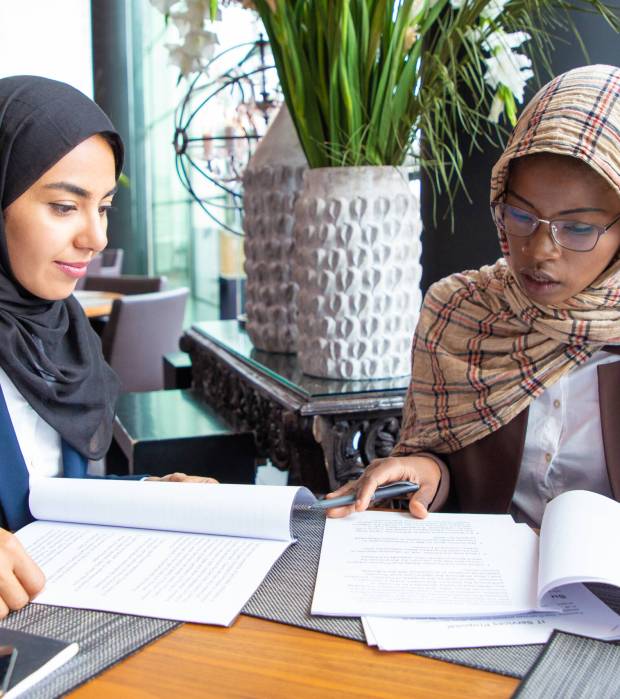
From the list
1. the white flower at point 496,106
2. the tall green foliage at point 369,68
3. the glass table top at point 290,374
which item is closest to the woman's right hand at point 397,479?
the glass table top at point 290,374

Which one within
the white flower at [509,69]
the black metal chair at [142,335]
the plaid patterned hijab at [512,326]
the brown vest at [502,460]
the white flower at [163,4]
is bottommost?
the black metal chair at [142,335]

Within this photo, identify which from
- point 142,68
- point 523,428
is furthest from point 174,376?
point 142,68

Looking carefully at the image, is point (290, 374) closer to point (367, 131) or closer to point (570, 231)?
point (367, 131)

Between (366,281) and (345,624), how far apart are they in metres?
1.09

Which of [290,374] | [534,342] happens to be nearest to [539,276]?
[534,342]

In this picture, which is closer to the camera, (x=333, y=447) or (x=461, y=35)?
(x=461, y=35)

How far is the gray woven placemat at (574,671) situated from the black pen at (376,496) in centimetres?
38

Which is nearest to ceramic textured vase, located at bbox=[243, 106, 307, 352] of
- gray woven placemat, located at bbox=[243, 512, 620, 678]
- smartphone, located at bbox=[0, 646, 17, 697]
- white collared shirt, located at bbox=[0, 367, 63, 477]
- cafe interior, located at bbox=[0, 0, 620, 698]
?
cafe interior, located at bbox=[0, 0, 620, 698]

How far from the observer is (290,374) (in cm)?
200

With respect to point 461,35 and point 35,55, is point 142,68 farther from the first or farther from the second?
point 461,35

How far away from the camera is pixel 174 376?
313 cm

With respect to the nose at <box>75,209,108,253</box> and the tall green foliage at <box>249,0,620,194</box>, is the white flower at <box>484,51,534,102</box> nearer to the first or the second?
the tall green foliage at <box>249,0,620,194</box>

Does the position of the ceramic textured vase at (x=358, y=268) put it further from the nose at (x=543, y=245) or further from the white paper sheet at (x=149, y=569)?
the white paper sheet at (x=149, y=569)

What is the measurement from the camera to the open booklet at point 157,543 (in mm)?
859
